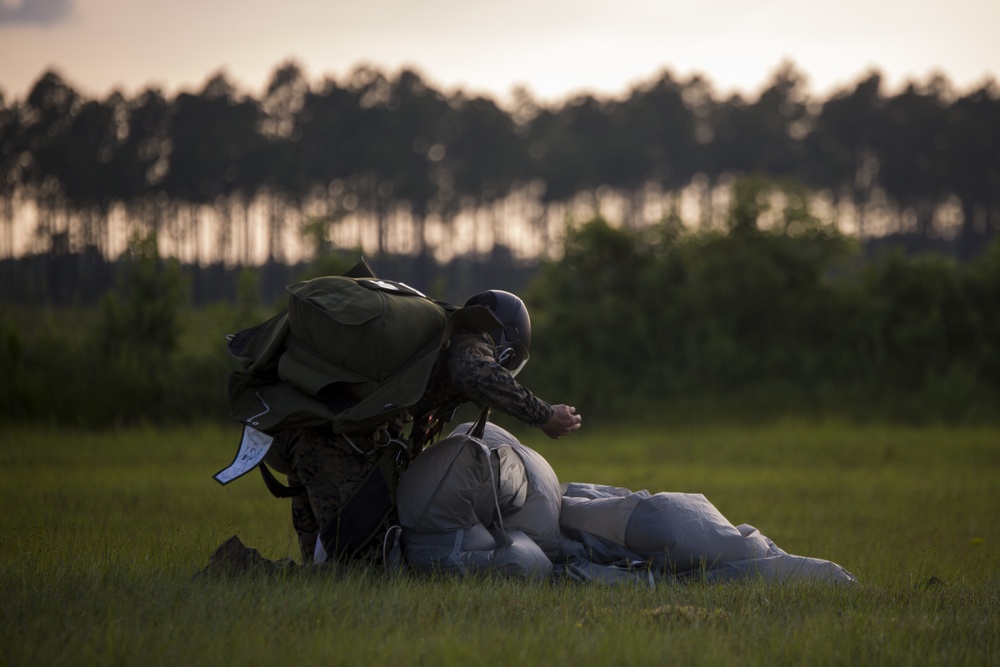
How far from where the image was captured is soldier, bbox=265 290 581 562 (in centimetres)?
497

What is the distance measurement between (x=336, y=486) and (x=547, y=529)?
1.19 meters

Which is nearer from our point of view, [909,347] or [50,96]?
[909,347]


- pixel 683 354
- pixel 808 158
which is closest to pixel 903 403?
pixel 683 354

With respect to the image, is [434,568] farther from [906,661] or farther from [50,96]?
[50,96]

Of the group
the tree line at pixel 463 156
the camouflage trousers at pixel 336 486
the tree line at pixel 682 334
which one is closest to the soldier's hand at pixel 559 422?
the camouflage trousers at pixel 336 486

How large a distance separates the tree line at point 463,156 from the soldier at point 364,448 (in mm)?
35433

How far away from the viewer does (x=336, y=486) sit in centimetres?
514

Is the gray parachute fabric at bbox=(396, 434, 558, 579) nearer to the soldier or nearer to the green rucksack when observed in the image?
the soldier

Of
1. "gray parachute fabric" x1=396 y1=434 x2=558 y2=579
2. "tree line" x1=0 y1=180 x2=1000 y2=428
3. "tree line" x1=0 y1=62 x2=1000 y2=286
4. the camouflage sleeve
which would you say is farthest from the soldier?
"tree line" x1=0 y1=62 x2=1000 y2=286

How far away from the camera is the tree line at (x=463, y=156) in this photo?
41344 mm

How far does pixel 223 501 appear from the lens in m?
9.30

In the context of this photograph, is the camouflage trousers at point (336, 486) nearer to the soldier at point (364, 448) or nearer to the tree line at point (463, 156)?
the soldier at point (364, 448)

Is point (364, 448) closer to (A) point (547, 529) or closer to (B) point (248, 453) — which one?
(B) point (248, 453)

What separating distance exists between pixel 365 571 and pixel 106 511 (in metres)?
4.56
